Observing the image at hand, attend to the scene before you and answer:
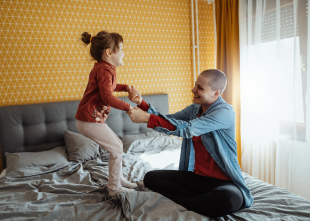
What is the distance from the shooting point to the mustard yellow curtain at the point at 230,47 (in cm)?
304

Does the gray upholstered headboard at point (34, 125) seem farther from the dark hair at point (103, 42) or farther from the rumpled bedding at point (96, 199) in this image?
the dark hair at point (103, 42)

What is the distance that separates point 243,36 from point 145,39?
130 centimetres

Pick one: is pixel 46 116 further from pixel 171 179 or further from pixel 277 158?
pixel 277 158

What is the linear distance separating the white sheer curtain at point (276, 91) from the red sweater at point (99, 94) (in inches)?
70.2

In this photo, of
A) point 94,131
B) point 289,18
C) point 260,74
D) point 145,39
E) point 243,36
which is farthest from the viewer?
point 145,39

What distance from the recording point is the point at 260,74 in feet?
9.00

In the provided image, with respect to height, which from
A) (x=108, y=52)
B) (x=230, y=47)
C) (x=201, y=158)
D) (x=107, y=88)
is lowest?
(x=201, y=158)

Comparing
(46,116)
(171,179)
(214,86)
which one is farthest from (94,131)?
(46,116)

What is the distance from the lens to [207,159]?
169cm

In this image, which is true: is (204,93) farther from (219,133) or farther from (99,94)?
(99,94)

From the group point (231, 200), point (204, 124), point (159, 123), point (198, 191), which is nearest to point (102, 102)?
point (159, 123)

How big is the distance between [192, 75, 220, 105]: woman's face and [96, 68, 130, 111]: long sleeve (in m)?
0.52

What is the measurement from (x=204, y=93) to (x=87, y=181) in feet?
4.08

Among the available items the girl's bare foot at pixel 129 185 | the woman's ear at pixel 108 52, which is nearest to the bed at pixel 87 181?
the girl's bare foot at pixel 129 185
